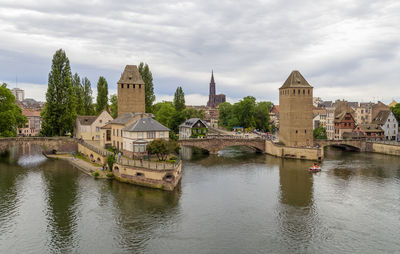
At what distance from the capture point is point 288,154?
70750 mm

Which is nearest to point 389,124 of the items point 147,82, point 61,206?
point 147,82

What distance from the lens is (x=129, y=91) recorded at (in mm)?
72625

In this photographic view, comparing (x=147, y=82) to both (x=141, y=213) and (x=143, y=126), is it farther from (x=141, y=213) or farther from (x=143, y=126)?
(x=141, y=213)

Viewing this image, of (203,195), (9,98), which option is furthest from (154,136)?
(9,98)

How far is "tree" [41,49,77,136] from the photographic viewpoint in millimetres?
70438

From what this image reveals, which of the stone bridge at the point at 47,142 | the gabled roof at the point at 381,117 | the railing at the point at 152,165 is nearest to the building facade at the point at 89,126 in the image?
the stone bridge at the point at 47,142

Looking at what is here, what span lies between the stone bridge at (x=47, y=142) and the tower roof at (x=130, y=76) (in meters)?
16.8

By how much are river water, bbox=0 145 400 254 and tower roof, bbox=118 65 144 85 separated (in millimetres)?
25312

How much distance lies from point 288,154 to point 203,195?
3545 cm

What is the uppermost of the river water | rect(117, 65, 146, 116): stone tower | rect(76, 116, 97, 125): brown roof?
rect(117, 65, 146, 116): stone tower

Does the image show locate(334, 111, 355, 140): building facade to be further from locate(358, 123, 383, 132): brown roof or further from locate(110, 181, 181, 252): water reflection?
locate(110, 181, 181, 252): water reflection

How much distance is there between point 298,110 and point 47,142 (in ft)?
177

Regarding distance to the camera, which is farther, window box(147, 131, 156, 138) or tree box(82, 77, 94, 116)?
tree box(82, 77, 94, 116)

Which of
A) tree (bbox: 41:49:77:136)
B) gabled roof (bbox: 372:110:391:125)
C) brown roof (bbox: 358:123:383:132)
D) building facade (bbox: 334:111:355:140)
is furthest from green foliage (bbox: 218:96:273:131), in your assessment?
tree (bbox: 41:49:77:136)
